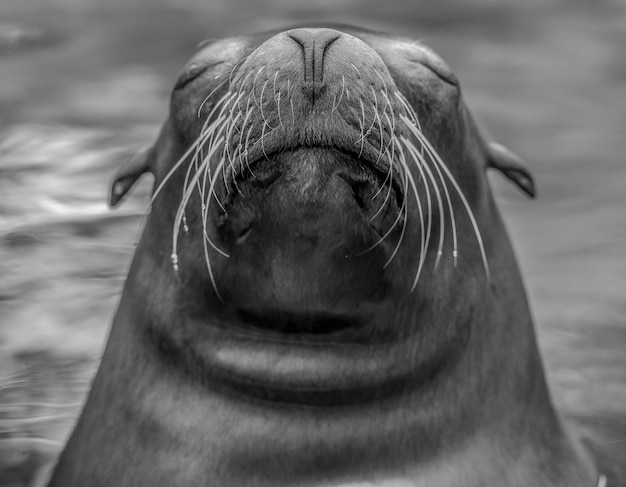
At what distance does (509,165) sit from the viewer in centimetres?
524

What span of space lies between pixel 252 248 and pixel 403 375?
0.59 metres

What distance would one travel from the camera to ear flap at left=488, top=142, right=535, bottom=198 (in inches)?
204

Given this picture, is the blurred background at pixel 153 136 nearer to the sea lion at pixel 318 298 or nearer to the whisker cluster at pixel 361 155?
the sea lion at pixel 318 298

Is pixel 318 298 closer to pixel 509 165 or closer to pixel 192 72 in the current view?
pixel 192 72

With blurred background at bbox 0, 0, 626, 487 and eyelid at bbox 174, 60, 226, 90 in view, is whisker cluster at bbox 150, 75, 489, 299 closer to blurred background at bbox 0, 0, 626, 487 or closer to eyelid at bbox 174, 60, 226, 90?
eyelid at bbox 174, 60, 226, 90

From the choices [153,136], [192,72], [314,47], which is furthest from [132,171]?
[153,136]

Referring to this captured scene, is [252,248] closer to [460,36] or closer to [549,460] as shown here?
[549,460]

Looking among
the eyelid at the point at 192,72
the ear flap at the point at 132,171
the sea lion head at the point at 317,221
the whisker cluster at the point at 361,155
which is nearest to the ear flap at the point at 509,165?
the sea lion head at the point at 317,221

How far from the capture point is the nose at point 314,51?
4.16 metres

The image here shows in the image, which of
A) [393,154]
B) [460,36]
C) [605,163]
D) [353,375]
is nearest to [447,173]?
[393,154]

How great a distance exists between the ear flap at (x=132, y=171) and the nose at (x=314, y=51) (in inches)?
41.1

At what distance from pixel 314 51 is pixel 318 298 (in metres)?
0.72

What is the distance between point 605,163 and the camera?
953 centimetres

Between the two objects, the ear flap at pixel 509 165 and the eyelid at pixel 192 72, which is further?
the ear flap at pixel 509 165
